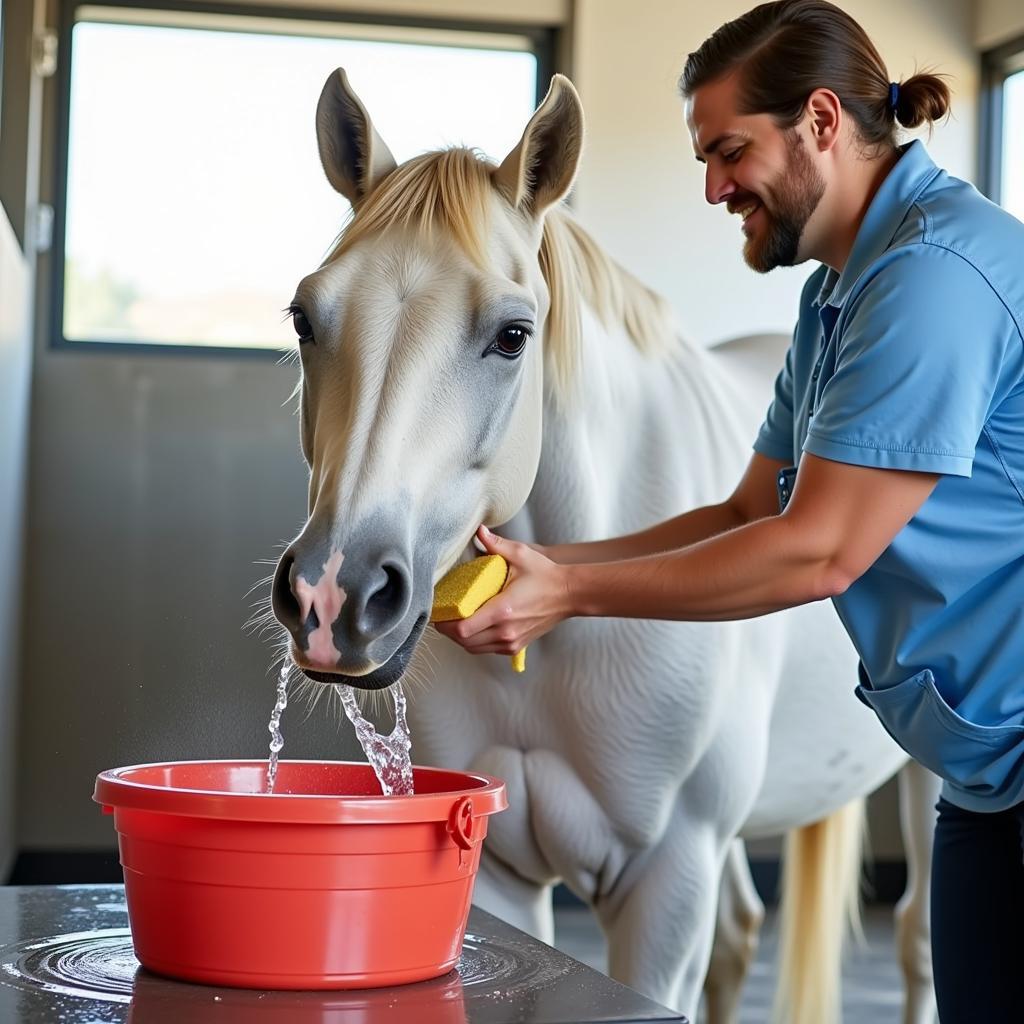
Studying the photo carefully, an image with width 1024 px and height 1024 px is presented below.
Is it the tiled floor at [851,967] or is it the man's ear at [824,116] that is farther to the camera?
the tiled floor at [851,967]

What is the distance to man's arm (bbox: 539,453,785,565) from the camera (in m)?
1.59

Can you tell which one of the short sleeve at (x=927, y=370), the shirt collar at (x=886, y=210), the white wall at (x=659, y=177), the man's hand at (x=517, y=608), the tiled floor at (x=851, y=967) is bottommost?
the tiled floor at (x=851, y=967)

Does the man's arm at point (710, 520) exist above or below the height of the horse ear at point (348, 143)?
below

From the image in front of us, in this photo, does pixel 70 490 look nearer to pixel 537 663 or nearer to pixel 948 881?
pixel 537 663

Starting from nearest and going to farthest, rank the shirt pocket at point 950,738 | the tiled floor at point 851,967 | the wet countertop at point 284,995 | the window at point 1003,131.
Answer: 1. the wet countertop at point 284,995
2. the shirt pocket at point 950,738
3. the tiled floor at point 851,967
4. the window at point 1003,131

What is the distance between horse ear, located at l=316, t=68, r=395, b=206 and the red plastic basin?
0.76 m

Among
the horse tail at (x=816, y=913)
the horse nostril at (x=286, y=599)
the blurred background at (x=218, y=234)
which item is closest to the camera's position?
the horse nostril at (x=286, y=599)

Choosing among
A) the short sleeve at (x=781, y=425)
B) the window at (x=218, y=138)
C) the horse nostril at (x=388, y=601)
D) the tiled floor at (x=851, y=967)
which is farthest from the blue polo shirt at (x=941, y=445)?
the window at (x=218, y=138)

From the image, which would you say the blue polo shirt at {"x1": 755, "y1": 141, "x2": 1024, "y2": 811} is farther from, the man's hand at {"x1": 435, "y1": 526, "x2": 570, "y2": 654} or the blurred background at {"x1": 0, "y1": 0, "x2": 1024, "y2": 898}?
the blurred background at {"x1": 0, "y1": 0, "x2": 1024, "y2": 898}

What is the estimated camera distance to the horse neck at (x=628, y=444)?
1.74 metres

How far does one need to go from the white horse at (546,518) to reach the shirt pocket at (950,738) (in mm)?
429

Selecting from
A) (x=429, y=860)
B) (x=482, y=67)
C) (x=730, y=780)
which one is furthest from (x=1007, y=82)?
(x=429, y=860)

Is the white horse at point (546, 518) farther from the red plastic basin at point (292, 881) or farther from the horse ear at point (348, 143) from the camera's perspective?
the red plastic basin at point (292, 881)

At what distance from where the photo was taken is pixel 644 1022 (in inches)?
36.3
